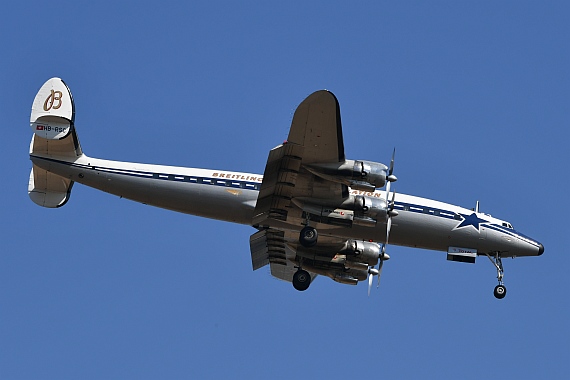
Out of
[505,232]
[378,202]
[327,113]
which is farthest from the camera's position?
[505,232]

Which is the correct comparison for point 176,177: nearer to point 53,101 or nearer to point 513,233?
point 53,101

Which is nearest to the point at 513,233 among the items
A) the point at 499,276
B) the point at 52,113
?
the point at 499,276

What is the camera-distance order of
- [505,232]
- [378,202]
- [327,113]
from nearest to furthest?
[327,113], [378,202], [505,232]

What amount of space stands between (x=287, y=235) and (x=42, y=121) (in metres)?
10.4

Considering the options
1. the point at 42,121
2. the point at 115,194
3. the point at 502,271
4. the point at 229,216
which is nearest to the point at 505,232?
the point at 502,271

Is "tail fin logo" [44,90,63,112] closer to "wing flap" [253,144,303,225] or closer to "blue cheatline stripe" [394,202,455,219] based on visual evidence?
"wing flap" [253,144,303,225]

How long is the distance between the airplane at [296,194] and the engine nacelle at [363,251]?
0.52 m

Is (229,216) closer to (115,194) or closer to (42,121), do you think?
(115,194)

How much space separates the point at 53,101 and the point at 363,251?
13568mm

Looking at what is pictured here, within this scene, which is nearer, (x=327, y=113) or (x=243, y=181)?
(x=327, y=113)

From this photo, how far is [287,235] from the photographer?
38.0m

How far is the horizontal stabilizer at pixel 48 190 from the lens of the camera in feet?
121

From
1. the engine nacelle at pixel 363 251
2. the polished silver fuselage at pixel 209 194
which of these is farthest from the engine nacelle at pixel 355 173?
the engine nacelle at pixel 363 251

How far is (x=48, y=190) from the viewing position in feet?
121
